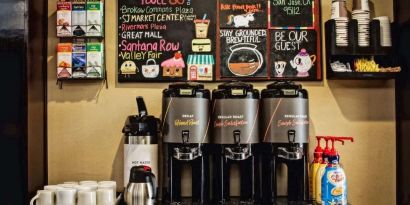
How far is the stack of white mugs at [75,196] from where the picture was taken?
2355mm

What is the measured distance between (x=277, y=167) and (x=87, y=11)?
1.47 metres

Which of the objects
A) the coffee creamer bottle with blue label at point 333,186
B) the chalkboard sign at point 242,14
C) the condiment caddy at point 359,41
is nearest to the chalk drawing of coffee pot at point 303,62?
the condiment caddy at point 359,41

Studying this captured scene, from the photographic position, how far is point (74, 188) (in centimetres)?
243

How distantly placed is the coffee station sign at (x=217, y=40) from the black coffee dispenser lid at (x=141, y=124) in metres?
0.26

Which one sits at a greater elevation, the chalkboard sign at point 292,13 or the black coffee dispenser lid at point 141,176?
the chalkboard sign at point 292,13

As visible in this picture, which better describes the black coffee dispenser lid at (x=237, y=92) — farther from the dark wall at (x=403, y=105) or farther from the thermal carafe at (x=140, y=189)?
the dark wall at (x=403, y=105)

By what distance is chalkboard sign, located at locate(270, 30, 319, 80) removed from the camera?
9.34ft

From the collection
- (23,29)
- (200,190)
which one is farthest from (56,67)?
(200,190)

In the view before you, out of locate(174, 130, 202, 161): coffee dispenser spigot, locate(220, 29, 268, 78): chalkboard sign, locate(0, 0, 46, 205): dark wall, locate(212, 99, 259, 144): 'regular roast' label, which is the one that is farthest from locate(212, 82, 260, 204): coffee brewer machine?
locate(0, 0, 46, 205): dark wall

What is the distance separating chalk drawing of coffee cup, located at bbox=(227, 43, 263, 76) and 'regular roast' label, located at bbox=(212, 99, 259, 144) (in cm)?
40

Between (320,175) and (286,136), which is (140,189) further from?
(320,175)

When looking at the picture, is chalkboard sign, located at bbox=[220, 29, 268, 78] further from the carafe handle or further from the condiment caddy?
the carafe handle

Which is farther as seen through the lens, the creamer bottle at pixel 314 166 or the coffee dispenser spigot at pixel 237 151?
the creamer bottle at pixel 314 166

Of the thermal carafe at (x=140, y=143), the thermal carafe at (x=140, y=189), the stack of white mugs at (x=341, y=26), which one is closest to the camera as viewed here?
the thermal carafe at (x=140, y=189)
